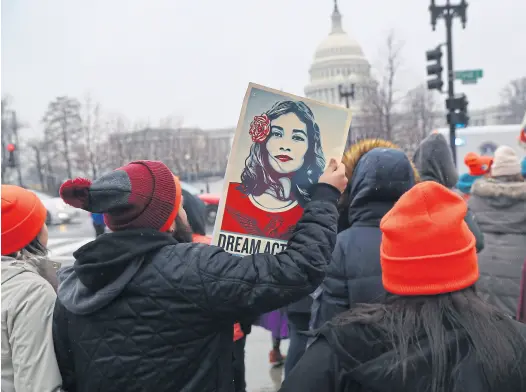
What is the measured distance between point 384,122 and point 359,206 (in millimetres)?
32628

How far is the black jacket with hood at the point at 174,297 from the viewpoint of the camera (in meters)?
1.81

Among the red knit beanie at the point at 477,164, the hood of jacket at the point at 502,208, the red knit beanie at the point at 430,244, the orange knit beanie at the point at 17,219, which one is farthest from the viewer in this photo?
the red knit beanie at the point at 477,164

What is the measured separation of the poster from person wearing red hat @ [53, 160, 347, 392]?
74mm

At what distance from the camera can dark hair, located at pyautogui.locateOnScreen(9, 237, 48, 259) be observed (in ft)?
8.43

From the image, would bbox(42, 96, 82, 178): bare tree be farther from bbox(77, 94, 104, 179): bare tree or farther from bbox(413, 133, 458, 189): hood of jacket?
bbox(413, 133, 458, 189): hood of jacket

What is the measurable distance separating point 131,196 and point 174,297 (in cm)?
37

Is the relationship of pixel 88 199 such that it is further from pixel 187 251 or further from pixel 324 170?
pixel 324 170

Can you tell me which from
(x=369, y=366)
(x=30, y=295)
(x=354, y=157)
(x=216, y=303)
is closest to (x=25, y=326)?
(x=30, y=295)

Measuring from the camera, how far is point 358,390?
1.57 metres

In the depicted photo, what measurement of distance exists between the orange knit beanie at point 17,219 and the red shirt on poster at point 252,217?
1089 mm

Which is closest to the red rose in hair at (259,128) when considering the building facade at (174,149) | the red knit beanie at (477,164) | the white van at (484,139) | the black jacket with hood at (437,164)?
the black jacket with hood at (437,164)

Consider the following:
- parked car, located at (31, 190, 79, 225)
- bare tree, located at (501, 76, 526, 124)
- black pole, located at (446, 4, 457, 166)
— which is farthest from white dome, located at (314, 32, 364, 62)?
black pole, located at (446, 4, 457, 166)

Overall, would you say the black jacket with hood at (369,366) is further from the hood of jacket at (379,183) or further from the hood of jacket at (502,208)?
the hood of jacket at (502,208)

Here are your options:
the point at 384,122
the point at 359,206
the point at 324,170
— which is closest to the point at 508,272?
the point at 359,206
